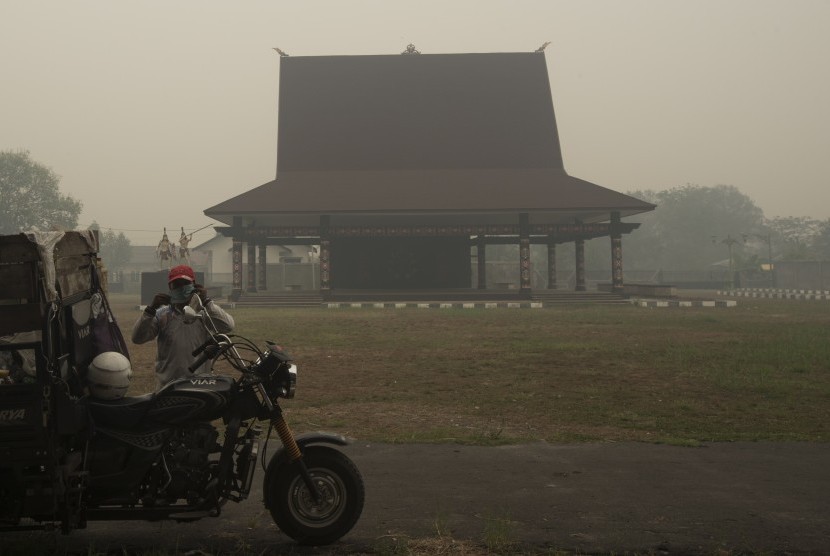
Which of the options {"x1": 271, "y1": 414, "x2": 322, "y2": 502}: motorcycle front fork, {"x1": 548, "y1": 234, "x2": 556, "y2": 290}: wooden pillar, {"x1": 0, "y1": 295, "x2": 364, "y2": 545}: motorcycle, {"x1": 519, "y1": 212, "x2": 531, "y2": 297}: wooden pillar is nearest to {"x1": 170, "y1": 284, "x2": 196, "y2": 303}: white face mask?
{"x1": 0, "y1": 295, "x2": 364, "y2": 545}: motorcycle

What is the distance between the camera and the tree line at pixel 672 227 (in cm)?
6625

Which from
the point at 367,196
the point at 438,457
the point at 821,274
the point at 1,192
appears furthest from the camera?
the point at 1,192

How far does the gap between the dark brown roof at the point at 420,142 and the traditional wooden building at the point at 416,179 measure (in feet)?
0.19

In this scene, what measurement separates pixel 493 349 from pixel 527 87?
26767 mm

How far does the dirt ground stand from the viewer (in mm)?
4441

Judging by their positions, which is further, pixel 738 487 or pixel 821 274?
pixel 821 274

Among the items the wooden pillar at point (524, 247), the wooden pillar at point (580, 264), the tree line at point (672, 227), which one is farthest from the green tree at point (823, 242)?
the wooden pillar at point (524, 247)

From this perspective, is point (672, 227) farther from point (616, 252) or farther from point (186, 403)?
point (186, 403)

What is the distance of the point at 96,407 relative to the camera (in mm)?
4406

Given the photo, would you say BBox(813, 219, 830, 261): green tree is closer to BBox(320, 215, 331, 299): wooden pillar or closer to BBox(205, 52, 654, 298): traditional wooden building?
BBox(205, 52, 654, 298): traditional wooden building

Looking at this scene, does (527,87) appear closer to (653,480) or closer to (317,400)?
(317,400)

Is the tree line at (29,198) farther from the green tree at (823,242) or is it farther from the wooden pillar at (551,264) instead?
the green tree at (823,242)

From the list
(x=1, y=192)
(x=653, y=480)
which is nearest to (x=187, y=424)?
(x=653, y=480)

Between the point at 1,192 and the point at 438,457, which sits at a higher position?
the point at 1,192
